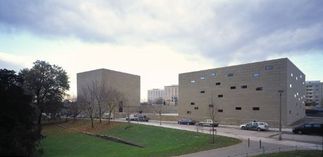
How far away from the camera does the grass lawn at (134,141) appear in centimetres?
3355

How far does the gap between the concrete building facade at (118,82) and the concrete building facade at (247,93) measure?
3065cm

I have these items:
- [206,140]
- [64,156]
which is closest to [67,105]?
[64,156]

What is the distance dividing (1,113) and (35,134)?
4654 millimetres

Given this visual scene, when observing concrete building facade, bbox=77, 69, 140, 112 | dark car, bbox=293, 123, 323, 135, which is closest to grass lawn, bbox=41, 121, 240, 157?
dark car, bbox=293, 123, 323, 135

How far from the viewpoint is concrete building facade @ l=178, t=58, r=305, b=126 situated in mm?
59000

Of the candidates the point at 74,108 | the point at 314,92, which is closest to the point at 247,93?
the point at 74,108

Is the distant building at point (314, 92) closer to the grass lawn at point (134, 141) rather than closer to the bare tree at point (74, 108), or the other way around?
the bare tree at point (74, 108)

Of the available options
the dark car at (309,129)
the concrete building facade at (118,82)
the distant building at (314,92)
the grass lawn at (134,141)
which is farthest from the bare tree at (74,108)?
the distant building at (314,92)

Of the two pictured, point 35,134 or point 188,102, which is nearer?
point 35,134

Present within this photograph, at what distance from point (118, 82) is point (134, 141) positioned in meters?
64.8

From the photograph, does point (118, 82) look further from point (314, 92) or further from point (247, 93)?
point (314, 92)

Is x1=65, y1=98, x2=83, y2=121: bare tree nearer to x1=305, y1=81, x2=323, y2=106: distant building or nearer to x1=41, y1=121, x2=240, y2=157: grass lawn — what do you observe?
x1=41, y1=121, x2=240, y2=157: grass lawn

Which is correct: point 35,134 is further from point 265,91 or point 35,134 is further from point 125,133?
point 265,91

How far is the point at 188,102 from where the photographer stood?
261ft
